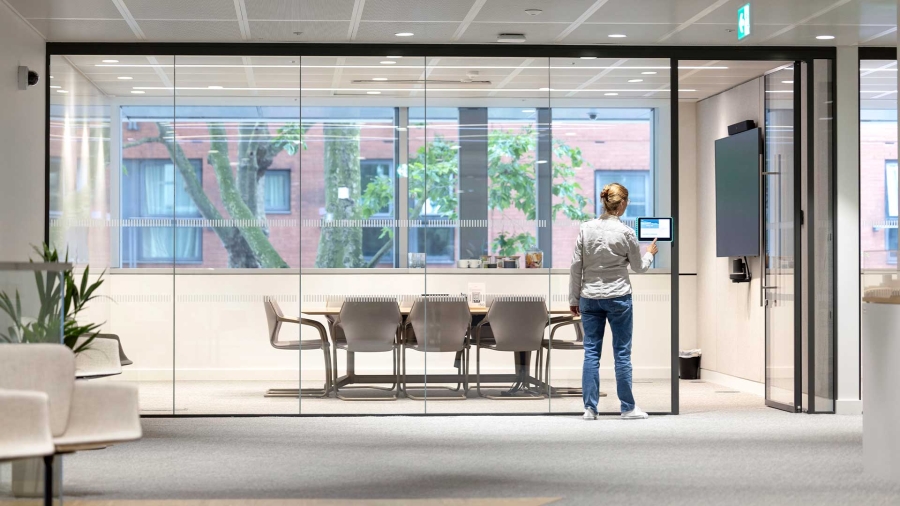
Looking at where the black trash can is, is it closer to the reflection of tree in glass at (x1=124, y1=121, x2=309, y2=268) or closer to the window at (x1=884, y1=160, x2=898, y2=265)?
the window at (x1=884, y1=160, x2=898, y2=265)

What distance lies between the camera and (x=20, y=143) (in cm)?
733

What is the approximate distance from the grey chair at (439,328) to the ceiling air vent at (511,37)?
2021 millimetres

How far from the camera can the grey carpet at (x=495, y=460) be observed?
516 cm

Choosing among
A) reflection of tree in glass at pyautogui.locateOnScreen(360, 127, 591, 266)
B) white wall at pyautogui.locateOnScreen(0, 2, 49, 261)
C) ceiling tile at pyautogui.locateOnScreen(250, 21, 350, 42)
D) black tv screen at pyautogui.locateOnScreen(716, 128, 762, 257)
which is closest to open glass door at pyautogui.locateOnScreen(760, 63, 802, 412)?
black tv screen at pyautogui.locateOnScreen(716, 128, 762, 257)

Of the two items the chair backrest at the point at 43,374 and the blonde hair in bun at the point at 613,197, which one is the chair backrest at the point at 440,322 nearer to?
the blonde hair in bun at the point at 613,197

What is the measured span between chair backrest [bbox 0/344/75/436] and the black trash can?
7.67m

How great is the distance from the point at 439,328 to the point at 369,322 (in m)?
0.55

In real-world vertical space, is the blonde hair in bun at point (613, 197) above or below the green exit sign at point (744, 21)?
below

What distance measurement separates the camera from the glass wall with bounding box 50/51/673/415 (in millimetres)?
7977

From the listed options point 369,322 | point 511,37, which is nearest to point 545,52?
point 511,37

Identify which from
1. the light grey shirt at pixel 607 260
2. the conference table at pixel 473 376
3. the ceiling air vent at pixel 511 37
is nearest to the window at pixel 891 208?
the light grey shirt at pixel 607 260

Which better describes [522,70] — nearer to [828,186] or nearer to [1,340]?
[828,186]

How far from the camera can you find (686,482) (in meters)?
5.42

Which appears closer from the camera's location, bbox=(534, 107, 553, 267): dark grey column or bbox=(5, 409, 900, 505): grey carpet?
bbox=(5, 409, 900, 505): grey carpet
